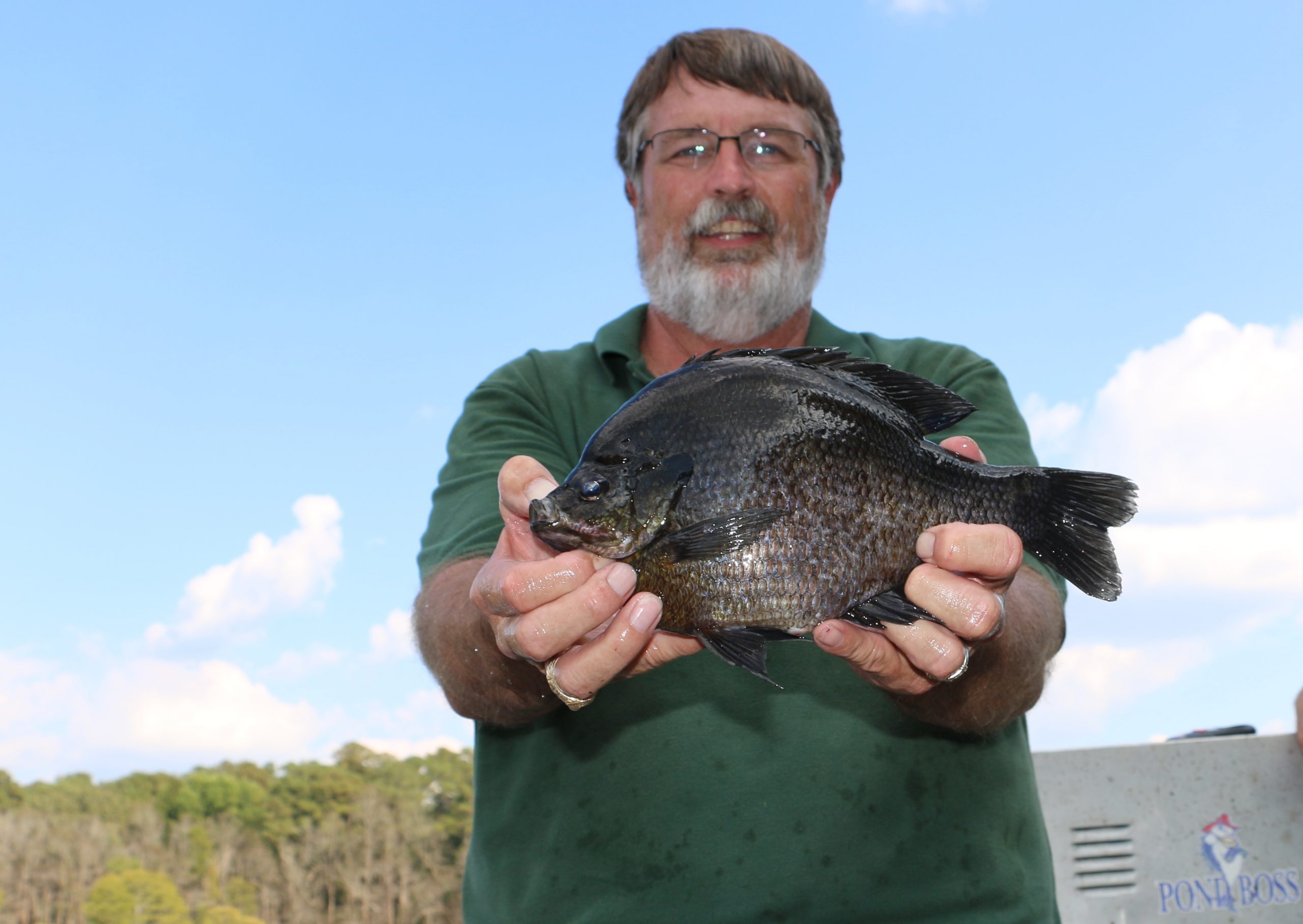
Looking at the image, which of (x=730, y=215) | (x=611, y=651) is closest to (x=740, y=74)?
(x=730, y=215)

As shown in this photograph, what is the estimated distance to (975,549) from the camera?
7.92 feet

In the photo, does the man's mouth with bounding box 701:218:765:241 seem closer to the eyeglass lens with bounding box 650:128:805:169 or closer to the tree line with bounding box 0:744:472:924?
the eyeglass lens with bounding box 650:128:805:169

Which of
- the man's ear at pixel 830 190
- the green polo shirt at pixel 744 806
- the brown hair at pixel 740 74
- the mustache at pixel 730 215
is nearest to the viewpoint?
the green polo shirt at pixel 744 806

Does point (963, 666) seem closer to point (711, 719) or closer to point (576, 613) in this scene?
point (576, 613)

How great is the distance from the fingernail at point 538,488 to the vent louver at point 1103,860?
4.87m

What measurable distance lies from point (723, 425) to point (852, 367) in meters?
0.47

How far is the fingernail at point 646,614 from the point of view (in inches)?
90.3

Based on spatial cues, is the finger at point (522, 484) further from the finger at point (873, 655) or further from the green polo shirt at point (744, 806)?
the green polo shirt at point (744, 806)

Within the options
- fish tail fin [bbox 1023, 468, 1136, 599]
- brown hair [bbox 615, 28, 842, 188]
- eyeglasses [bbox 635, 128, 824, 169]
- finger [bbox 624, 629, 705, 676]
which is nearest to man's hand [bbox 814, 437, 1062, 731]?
fish tail fin [bbox 1023, 468, 1136, 599]

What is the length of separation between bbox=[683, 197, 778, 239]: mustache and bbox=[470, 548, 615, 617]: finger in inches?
95.2

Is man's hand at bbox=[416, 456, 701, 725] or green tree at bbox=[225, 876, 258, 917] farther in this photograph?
green tree at bbox=[225, 876, 258, 917]

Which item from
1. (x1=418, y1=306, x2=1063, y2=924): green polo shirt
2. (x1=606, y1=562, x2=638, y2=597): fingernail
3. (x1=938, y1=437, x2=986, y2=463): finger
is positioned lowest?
(x1=418, y1=306, x2=1063, y2=924): green polo shirt

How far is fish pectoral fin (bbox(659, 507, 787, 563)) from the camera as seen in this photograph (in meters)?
2.33

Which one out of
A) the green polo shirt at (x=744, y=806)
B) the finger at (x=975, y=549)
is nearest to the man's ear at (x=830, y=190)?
the green polo shirt at (x=744, y=806)
